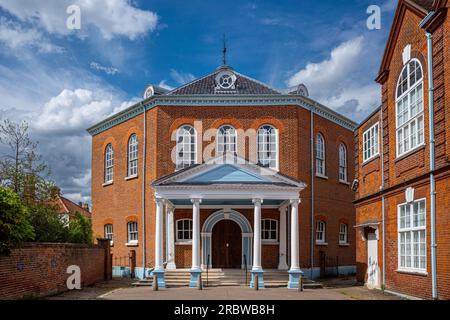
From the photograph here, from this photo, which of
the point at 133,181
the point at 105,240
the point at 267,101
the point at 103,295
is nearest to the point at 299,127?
the point at 267,101

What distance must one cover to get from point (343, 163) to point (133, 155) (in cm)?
1225

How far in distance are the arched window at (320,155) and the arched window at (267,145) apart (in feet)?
9.83

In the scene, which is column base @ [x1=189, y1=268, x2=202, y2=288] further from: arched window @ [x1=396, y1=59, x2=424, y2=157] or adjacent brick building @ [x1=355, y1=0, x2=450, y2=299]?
arched window @ [x1=396, y1=59, x2=424, y2=157]

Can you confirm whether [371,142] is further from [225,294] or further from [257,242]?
[225,294]

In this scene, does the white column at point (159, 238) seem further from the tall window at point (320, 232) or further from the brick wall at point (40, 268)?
the tall window at point (320, 232)

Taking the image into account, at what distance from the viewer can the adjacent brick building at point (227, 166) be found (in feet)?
82.8

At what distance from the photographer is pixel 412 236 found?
16.4 metres

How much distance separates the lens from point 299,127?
26.4 m

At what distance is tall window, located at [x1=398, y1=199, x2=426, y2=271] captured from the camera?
51.8ft

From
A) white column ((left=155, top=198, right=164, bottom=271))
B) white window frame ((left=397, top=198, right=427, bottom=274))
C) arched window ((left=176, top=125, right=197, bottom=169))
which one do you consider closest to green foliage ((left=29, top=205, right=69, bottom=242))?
white column ((left=155, top=198, right=164, bottom=271))

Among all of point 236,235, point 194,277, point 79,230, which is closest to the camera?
point 194,277

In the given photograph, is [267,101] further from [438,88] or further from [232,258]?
[438,88]

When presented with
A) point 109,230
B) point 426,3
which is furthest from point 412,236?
point 109,230

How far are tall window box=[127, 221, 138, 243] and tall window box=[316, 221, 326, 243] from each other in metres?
9.62
